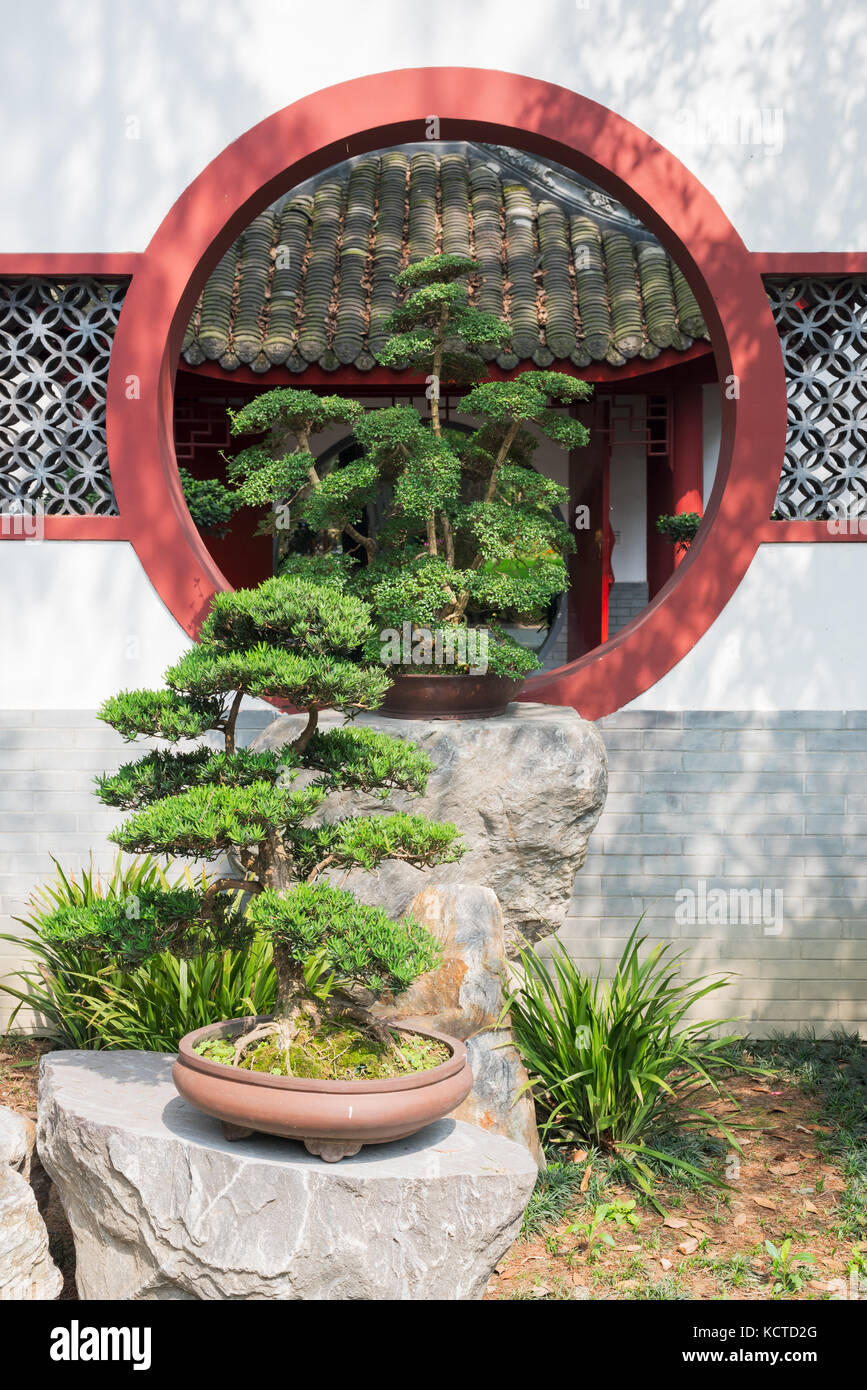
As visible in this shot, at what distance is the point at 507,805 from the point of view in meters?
4.08

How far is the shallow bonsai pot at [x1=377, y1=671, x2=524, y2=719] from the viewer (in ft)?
14.2

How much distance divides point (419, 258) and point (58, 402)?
3.37 metres

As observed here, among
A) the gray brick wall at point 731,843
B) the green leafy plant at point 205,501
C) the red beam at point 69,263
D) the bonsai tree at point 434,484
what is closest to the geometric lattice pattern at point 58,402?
the red beam at point 69,263

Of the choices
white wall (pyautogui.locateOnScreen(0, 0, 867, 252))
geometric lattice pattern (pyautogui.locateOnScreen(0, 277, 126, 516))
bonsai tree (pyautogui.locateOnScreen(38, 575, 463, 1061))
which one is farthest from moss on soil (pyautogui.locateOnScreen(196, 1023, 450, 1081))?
white wall (pyautogui.locateOnScreen(0, 0, 867, 252))

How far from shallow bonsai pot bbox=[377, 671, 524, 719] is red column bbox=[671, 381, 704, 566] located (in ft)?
13.4

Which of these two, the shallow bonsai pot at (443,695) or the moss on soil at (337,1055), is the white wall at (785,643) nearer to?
the shallow bonsai pot at (443,695)

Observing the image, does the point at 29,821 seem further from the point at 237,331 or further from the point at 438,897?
the point at 237,331

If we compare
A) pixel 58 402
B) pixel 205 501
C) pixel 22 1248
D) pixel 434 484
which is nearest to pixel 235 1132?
pixel 22 1248

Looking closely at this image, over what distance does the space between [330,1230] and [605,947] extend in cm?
239

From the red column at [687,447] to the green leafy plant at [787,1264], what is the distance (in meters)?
5.18

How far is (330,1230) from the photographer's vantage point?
281cm

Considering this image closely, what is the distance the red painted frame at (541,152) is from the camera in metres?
4.82

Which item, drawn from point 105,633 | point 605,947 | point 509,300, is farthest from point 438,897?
point 509,300

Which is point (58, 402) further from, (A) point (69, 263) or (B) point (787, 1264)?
(B) point (787, 1264)
